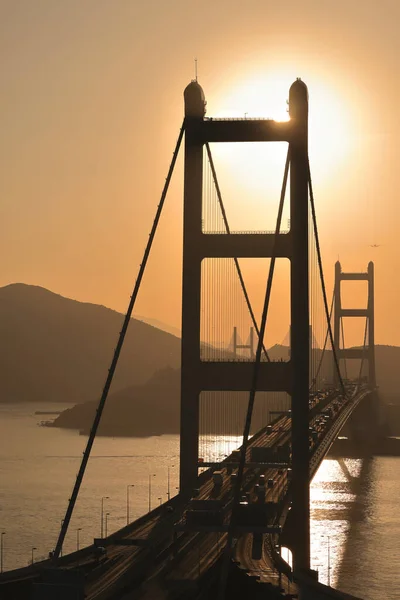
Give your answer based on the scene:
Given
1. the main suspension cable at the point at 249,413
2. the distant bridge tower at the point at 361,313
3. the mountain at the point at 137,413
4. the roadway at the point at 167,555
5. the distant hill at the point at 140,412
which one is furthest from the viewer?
the mountain at the point at 137,413

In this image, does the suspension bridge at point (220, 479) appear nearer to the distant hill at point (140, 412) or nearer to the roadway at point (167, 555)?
the roadway at point (167, 555)

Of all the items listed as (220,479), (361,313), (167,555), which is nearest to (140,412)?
(361,313)

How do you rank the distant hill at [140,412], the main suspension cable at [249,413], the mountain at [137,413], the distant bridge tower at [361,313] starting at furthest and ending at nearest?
1. the mountain at [137,413]
2. the distant hill at [140,412]
3. the distant bridge tower at [361,313]
4. the main suspension cable at [249,413]

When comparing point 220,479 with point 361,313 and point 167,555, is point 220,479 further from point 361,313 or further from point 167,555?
point 361,313

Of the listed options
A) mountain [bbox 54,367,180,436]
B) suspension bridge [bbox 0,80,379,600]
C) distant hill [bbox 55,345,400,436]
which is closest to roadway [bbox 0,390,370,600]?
suspension bridge [bbox 0,80,379,600]

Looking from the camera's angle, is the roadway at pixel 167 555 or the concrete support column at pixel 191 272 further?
the concrete support column at pixel 191 272

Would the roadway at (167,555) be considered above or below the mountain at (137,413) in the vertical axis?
below

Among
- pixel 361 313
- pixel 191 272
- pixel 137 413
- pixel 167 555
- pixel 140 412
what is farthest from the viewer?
pixel 140 412

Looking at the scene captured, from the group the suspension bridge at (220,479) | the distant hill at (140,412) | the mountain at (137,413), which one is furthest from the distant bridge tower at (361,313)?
the suspension bridge at (220,479)

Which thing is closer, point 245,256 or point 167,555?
point 167,555
